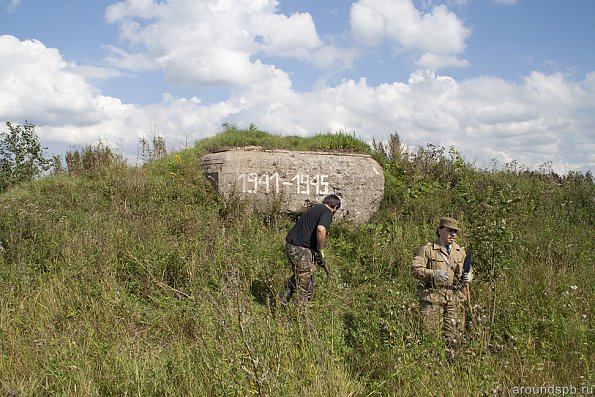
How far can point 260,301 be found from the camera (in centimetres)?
621

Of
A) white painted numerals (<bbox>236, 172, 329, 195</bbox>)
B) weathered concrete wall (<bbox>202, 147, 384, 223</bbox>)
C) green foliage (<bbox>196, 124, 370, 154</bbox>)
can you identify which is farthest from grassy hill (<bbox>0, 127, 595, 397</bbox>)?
white painted numerals (<bbox>236, 172, 329, 195</bbox>)

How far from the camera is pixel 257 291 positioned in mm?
6414

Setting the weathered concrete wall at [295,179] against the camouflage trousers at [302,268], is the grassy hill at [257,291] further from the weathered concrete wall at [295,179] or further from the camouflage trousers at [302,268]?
the weathered concrete wall at [295,179]

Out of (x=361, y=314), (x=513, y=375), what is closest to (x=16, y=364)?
(x=361, y=314)

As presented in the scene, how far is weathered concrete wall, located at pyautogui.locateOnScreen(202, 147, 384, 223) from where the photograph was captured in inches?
363

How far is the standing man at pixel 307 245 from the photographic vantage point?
6.00 meters

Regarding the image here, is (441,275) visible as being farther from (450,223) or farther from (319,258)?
(319,258)

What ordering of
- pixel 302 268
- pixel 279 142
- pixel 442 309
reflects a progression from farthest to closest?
pixel 279 142 < pixel 302 268 < pixel 442 309

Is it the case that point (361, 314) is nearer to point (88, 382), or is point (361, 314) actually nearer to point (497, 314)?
point (497, 314)

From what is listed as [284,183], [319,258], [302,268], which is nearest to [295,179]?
[284,183]

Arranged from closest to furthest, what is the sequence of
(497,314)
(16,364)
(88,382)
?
(88,382) → (16,364) → (497,314)

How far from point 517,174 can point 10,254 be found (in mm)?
11397

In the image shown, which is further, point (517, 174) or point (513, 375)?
point (517, 174)

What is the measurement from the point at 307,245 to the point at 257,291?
1.04 metres
